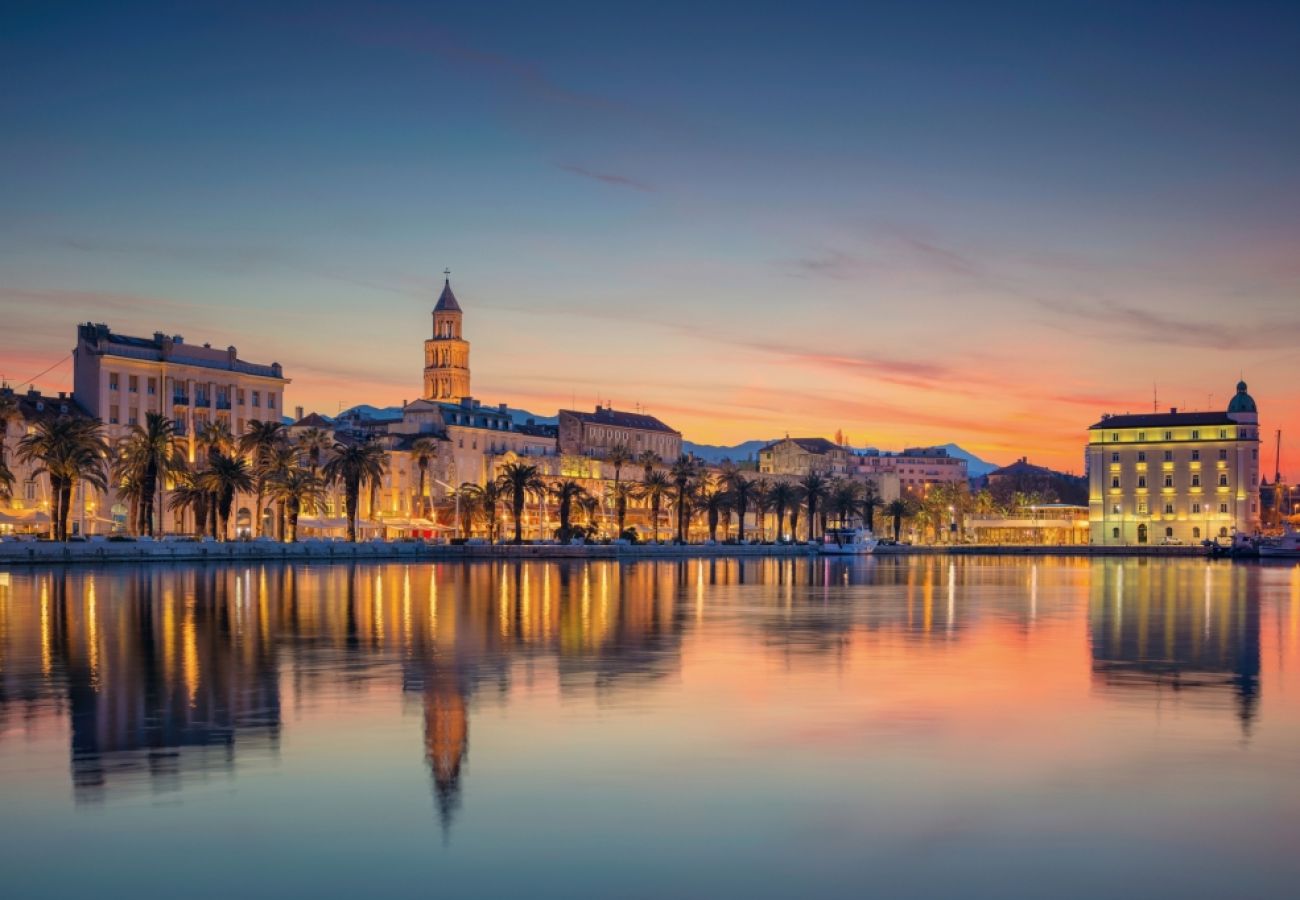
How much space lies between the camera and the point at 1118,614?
169ft

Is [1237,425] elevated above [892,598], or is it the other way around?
[1237,425]

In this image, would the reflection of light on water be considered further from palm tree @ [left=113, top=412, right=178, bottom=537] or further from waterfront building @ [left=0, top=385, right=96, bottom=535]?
waterfront building @ [left=0, top=385, right=96, bottom=535]

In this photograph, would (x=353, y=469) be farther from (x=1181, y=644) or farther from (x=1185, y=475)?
(x=1185, y=475)

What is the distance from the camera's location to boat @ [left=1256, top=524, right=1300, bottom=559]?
16300 cm

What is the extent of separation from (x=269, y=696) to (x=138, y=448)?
83.8 meters

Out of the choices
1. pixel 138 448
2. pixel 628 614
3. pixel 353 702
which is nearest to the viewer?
pixel 353 702

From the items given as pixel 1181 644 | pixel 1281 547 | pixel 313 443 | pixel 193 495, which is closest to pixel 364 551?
pixel 193 495

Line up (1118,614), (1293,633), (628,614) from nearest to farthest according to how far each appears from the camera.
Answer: (1293,633)
(628,614)
(1118,614)

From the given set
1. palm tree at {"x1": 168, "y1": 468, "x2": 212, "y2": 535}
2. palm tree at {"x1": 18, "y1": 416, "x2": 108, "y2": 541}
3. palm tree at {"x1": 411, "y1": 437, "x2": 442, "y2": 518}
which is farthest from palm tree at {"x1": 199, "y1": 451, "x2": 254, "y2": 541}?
palm tree at {"x1": 411, "y1": 437, "x2": 442, "y2": 518}

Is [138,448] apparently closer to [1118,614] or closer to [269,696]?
[1118,614]

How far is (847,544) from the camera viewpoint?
173 meters

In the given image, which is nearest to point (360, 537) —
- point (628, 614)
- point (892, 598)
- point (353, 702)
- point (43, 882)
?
point (892, 598)

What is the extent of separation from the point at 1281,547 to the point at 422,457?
106781 mm

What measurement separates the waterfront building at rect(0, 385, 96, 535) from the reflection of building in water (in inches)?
3304
